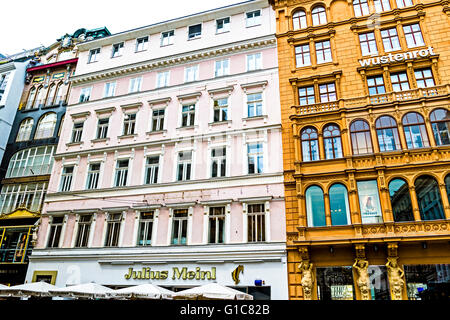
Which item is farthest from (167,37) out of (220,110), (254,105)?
(254,105)

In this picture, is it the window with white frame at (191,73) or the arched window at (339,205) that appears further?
the window with white frame at (191,73)

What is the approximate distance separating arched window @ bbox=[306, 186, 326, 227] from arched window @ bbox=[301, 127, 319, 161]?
7.05 ft

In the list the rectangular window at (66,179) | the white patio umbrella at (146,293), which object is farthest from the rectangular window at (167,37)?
the white patio umbrella at (146,293)

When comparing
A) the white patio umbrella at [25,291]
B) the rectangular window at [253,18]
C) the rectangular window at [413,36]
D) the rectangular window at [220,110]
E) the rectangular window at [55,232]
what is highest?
the rectangular window at [253,18]

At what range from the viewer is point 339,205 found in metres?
18.5

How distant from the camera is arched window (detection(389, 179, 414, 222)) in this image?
17156mm

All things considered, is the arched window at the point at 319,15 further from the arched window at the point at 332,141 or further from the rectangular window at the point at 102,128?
the rectangular window at the point at 102,128

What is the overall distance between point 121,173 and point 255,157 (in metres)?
10.9

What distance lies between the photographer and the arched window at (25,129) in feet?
101

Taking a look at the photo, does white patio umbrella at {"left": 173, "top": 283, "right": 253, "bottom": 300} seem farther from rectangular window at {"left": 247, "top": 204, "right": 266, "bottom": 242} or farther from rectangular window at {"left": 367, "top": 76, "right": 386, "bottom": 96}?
rectangular window at {"left": 367, "top": 76, "right": 386, "bottom": 96}

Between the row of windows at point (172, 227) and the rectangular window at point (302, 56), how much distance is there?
11.2 m

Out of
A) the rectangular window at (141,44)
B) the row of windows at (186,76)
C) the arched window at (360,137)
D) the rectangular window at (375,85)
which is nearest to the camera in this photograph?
the arched window at (360,137)

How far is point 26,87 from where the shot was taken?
33.3 metres

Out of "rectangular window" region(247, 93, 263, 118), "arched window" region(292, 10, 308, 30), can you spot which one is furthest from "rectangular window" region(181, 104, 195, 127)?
"arched window" region(292, 10, 308, 30)
